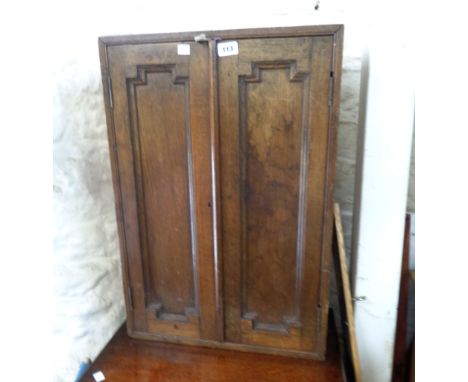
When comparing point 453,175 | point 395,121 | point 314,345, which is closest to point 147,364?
point 314,345

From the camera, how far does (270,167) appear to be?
1021 millimetres

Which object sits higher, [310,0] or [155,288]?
[310,0]

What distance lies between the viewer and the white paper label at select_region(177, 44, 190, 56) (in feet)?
3.20

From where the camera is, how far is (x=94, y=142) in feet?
4.48

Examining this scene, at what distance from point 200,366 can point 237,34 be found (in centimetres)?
112

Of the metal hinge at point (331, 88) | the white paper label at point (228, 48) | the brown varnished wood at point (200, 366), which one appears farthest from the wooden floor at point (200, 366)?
the white paper label at point (228, 48)

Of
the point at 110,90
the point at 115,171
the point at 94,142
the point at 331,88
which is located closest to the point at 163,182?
the point at 115,171

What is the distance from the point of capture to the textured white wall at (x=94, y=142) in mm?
1211

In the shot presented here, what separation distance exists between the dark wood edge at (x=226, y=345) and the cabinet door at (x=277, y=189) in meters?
0.02

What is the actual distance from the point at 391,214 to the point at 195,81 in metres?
0.85

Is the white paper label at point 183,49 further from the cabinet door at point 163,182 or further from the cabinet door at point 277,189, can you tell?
the cabinet door at point 277,189

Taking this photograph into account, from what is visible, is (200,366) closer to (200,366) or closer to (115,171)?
(200,366)

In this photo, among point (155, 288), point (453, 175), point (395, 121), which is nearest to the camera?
point (453, 175)

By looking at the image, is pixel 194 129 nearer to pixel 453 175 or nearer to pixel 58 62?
pixel 58 62
